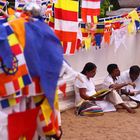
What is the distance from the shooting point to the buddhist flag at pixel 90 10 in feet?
21.6

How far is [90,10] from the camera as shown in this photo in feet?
21.7

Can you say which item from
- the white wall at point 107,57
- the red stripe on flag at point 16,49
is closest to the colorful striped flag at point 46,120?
the red stripe on flag at point 16,49

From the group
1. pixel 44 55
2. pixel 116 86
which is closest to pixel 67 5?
pixel 116 86

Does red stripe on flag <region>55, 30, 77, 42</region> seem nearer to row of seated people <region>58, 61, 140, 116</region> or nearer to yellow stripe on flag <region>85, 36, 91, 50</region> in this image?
row of seated people <region>58, 61, 140, 116</region>

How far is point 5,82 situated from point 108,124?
363cm

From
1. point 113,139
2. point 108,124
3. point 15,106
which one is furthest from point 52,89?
point 108,124

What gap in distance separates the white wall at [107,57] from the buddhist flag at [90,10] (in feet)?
3.03

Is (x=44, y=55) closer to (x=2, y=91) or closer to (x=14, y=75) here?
(x=14, y=75)

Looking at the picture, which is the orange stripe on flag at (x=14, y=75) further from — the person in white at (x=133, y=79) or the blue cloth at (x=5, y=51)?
the person in white at (x=133, y=79)

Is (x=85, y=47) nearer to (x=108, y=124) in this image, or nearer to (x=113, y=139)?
(x=108, y=124)

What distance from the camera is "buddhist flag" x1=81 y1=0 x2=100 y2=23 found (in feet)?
21.6

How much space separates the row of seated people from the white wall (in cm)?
58

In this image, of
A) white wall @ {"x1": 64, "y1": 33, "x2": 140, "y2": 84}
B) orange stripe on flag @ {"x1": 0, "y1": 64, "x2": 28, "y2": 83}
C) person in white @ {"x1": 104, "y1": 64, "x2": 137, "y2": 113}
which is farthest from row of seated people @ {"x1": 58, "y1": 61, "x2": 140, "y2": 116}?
orange stripe on flag @ {"x1": 0, "y1": 64, "x2": 28, "y2": 83}

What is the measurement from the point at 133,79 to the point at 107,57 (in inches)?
39.8
